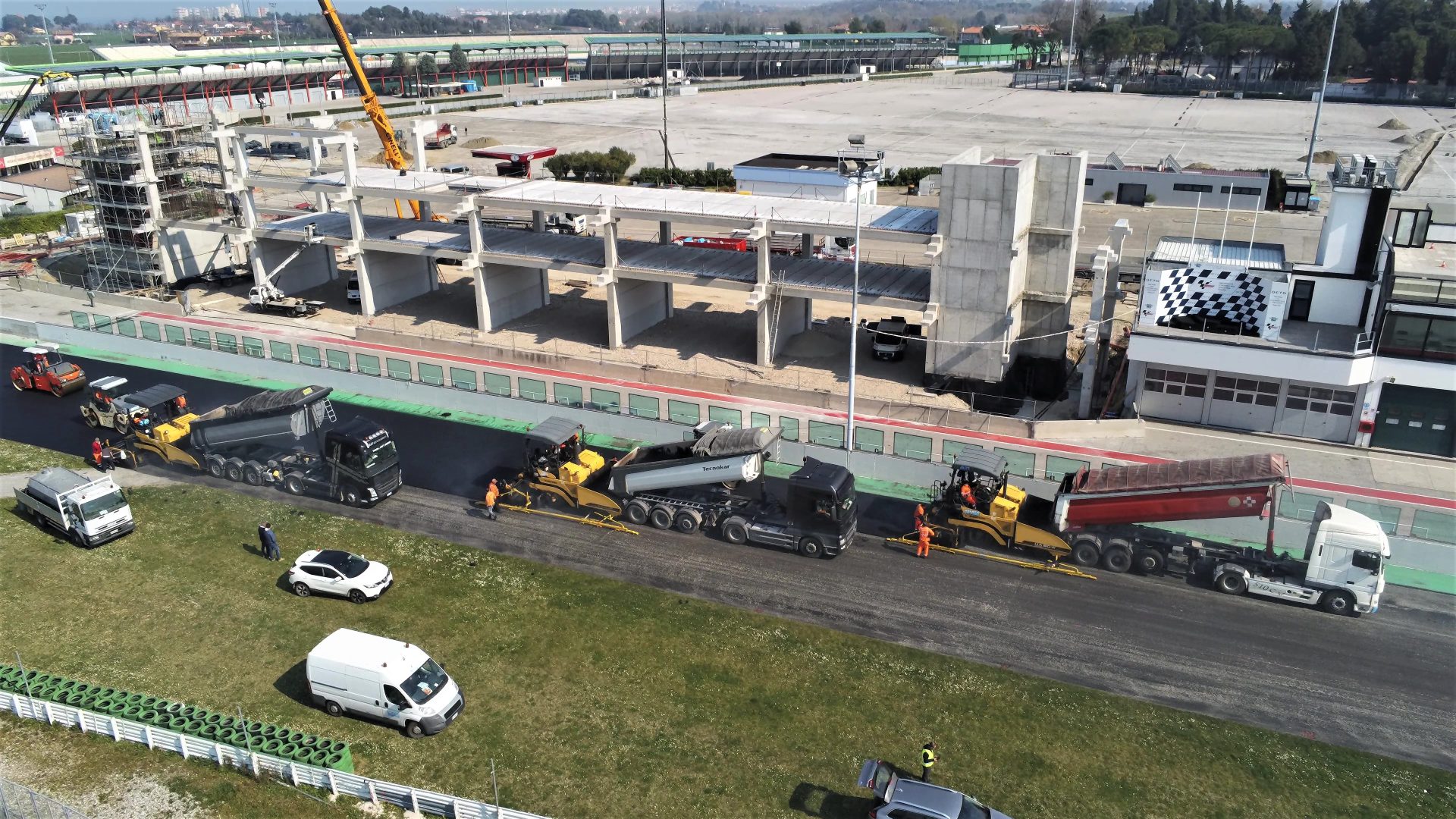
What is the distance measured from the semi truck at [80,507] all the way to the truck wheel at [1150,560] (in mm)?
29877

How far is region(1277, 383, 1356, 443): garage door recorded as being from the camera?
36.4m

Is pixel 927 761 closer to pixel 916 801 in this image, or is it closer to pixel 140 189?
pixel 916 801

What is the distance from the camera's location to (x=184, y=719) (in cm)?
2131

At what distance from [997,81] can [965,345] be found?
15618 centimetres

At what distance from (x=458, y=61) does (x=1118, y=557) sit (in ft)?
540

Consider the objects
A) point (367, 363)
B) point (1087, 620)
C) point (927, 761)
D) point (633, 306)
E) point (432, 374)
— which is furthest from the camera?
point (633, 306)

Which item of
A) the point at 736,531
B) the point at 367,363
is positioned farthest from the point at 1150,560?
the point at 367,363

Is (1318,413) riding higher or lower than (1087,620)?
higher

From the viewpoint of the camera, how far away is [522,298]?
5266 centimetres

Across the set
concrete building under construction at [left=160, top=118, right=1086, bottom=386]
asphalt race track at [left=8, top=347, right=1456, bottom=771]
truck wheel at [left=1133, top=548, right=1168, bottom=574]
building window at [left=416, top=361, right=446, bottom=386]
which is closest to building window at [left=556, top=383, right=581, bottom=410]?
building window at [left=416, top=361, right=446, bottom=386]

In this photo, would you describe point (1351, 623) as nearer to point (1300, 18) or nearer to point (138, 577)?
point (138, 577)

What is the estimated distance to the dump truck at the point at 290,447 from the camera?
31.3 meters

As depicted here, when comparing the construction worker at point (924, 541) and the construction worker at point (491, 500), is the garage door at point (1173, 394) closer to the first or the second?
the construction worker at point (924, 541)

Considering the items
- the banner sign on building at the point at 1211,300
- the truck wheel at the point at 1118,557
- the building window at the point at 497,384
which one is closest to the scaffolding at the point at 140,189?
the building window at the point at 497,384
